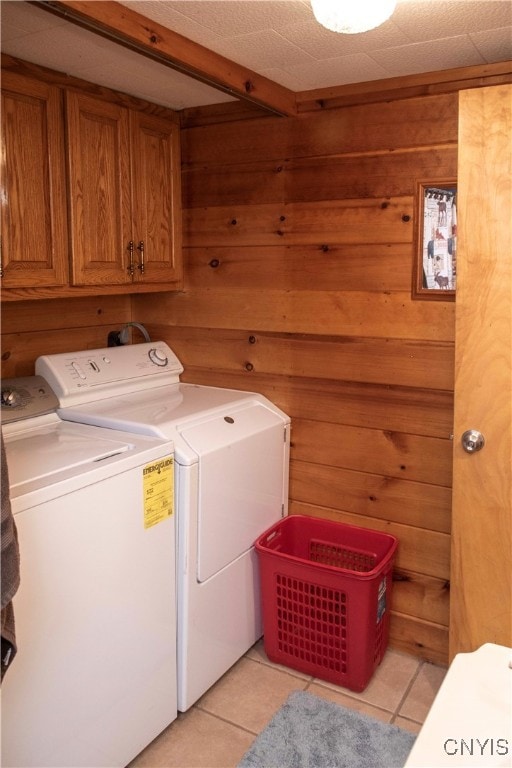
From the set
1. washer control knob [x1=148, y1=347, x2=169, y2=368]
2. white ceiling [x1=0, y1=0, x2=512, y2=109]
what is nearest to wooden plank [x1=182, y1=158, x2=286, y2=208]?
white ceiling [x1=0, y1=0, x2=512, y2=109]

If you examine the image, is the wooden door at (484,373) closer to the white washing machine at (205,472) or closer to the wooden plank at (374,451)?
the wooden plank at (374,451)

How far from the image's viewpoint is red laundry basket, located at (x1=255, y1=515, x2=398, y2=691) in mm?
2373

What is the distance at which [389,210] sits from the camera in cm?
243

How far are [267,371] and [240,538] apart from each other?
694 millimetres

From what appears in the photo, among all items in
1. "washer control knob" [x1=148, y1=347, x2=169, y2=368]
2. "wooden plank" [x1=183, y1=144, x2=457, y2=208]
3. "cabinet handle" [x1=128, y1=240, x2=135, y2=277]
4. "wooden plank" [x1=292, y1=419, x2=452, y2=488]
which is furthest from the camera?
"washer control knob" [x1=148, y1=347, x2=169, y2=368]

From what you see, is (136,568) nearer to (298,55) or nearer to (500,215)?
(500,215)

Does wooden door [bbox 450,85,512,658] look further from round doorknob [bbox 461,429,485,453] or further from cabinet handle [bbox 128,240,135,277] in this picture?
cabinet handle [bbox 128,240,135,277]

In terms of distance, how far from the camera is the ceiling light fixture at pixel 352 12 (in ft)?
5.33

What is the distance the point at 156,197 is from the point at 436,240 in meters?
1.10

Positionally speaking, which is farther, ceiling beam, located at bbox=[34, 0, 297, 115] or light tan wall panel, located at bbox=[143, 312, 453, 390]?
light tan wall panel, located at bbox=[143, 312, 453, 390]

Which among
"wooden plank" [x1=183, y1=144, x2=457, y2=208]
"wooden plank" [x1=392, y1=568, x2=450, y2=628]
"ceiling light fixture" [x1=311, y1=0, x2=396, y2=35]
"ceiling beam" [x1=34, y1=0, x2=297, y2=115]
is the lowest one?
"wooden plank" [x1=392, y1=568, x2=450, y2=628]

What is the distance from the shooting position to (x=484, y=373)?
84.4 inches

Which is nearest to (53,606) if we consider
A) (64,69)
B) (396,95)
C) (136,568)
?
(136,568)

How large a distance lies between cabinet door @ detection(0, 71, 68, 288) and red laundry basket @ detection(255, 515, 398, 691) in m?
1.27
